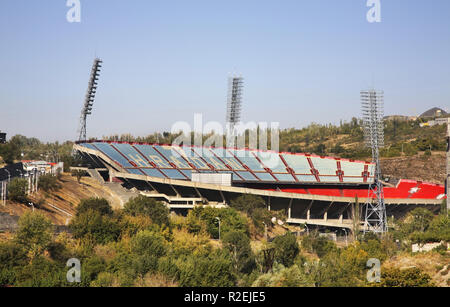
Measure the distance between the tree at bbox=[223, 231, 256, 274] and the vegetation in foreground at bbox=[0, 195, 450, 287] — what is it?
0.08 m

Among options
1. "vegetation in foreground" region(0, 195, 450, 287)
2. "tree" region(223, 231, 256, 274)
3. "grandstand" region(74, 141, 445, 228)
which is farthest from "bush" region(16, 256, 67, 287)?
"grandstand" region(74, 141, 445, 228)

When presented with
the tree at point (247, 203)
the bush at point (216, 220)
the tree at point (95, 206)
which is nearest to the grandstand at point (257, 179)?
the tree at point (247, 203)

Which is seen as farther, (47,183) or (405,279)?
(47,183)

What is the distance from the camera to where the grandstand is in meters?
81.9

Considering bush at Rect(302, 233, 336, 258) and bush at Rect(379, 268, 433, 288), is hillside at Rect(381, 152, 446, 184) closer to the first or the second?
bush at Rect(302, 233, 336, 258)

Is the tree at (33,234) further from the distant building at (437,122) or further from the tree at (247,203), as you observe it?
the distant building at (437,122)

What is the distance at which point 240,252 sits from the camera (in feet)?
174

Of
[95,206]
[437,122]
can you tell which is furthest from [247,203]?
[437,122]

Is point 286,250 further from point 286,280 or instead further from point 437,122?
point 437,122

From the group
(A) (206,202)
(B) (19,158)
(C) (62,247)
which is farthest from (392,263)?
(B) (19,158)

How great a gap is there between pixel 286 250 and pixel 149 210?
17.8 metres

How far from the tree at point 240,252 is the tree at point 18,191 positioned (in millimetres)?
21391

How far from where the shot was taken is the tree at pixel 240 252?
50.3 meters

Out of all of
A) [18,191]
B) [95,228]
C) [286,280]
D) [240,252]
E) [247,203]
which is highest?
[18,191]
